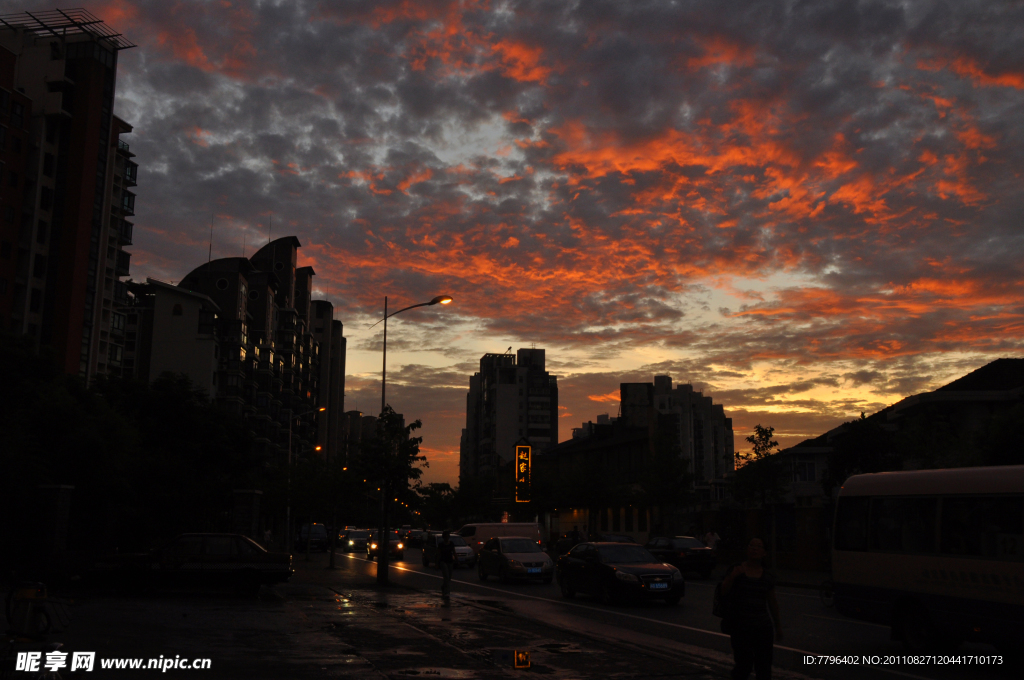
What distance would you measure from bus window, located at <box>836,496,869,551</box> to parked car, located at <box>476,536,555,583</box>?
15740mm

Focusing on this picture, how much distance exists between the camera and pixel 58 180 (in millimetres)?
69000

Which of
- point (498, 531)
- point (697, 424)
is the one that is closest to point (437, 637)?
point (498, 531)

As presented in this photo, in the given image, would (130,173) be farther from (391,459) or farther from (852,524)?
(852,524)

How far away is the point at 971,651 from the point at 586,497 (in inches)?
2064

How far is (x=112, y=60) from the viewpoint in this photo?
74500mm

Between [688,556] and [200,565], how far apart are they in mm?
18346

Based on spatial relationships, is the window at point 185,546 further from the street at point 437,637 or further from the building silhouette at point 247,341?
the building silhouette at point 247,341

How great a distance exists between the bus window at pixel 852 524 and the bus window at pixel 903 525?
21cm

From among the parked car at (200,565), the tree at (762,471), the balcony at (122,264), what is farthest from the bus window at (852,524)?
the balcony at (122,264)

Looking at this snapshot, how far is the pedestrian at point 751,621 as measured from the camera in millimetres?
8000

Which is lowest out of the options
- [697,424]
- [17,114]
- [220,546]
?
[220,546]

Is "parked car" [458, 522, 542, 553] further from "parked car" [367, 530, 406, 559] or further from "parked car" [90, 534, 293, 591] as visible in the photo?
"parked car" [90, 534, 293, 591]

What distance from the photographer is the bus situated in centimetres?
1131

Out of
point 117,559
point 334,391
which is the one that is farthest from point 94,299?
point 334,391
